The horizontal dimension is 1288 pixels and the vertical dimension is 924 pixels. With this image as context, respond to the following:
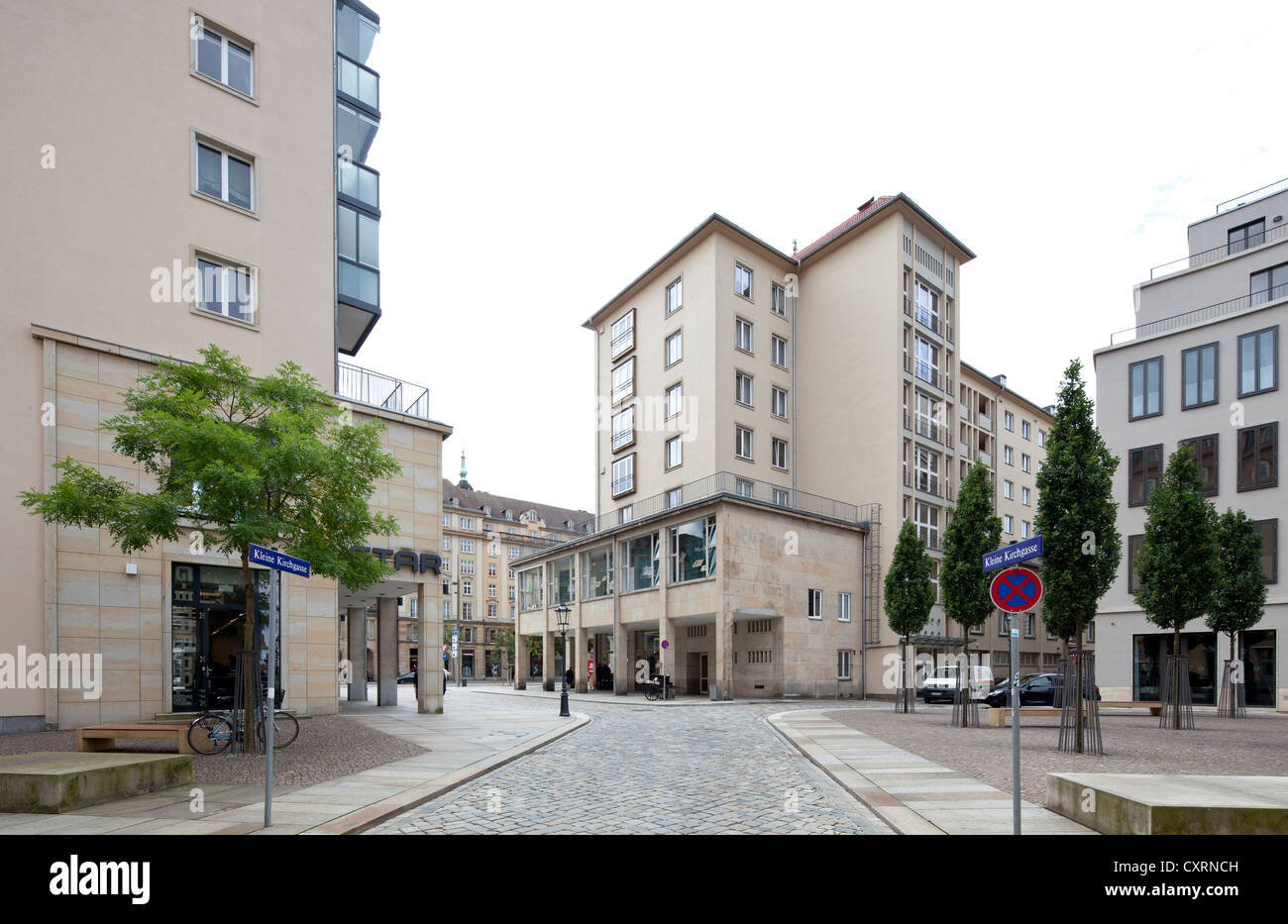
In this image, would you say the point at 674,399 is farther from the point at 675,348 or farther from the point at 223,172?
the point at 223,172

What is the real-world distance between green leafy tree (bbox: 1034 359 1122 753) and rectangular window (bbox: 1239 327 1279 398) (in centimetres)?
2497

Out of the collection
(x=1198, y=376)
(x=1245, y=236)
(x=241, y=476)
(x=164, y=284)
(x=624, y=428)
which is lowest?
(x=241, y=476)

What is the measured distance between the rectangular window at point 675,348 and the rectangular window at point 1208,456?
2357 centimetres

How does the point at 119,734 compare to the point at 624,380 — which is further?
the point at 624,380

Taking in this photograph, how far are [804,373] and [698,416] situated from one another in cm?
758

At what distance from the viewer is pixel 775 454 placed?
47.2 meters

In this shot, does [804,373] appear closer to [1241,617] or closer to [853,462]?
[853,462]

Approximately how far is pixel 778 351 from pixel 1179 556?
81.4 feet

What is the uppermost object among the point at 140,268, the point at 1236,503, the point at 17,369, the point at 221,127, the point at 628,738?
the point at 221,127

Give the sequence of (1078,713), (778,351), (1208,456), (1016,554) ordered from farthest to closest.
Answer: (778,351) → (1208,456) → (1078,713) → (1016,554)

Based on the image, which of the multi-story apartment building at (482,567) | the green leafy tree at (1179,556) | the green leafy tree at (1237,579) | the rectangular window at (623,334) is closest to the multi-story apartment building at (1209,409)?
the green leafy tree at (1237,579)

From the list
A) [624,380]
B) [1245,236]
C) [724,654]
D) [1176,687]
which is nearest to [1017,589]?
[1176,687]
